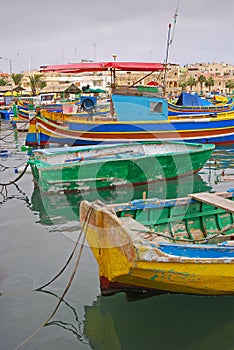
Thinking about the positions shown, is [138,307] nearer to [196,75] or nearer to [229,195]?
[229,195]

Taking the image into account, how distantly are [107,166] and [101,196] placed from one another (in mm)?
876

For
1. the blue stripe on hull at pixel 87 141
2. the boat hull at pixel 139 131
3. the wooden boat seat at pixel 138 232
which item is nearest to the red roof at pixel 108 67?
the boat hull at pixel 139 131

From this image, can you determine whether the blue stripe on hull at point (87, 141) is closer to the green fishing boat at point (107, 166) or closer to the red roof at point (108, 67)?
the red roof at point (108, 67)

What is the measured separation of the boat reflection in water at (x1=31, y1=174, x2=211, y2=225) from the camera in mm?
9984

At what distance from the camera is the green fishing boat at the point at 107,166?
435 inches

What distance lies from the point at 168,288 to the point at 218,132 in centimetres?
1548

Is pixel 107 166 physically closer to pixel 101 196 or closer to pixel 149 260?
pixel 101 196

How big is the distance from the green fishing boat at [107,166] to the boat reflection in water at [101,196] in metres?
0.19

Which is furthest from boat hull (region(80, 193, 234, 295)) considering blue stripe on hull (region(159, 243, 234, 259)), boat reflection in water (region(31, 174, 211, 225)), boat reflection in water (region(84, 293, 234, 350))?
boat reflection in water (region(31, 174, 211, 225))

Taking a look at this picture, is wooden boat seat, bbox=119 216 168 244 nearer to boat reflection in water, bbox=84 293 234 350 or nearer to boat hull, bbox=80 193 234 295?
boat hull, bbox=80 193 234 295

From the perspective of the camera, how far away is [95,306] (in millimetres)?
5863

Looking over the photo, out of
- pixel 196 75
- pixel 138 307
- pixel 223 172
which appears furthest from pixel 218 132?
pixel 196 75

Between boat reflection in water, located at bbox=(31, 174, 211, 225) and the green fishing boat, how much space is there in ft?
0.61

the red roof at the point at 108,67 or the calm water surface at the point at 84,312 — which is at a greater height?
the red roof at the point at 108,67
